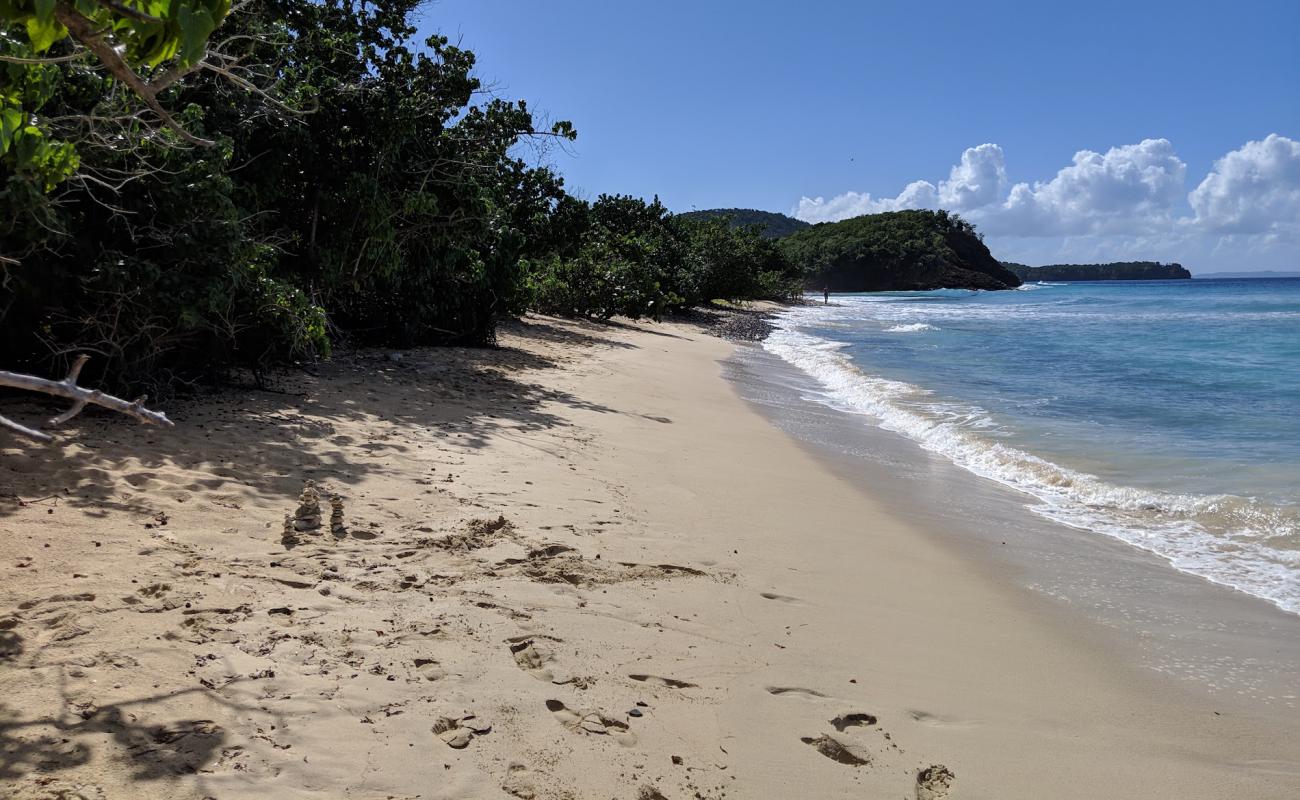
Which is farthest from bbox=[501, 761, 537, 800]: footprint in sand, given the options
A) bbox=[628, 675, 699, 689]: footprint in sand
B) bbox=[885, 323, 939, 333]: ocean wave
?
bbox=[885, 323, 939, 333]: ocean wave

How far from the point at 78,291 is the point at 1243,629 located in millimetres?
7962

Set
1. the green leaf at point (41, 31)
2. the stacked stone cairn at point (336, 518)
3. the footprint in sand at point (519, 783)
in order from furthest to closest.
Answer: the stacked stone cairn at point (336, 518) < the footprint in sand at point (519, 783) < the green leaf at point (41, 31)

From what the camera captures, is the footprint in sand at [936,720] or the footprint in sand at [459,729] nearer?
the footprint in sand at [459,729]

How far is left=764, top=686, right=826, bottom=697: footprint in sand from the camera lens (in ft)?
10.7

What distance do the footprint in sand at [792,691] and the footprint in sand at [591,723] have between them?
694mm

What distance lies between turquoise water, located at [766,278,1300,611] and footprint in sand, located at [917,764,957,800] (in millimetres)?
3313

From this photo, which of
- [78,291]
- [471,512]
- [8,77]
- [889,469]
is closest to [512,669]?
[471,512]

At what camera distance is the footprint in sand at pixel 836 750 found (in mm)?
2857

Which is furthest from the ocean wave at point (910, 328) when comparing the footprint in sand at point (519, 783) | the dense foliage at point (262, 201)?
the footprint in sand at point (519, 783)

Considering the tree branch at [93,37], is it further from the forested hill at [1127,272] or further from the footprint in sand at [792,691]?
the forested hill at [1127,272]

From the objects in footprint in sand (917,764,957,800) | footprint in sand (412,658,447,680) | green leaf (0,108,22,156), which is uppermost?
green leaf (0,108,22,156)

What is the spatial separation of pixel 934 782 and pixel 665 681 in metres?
1.03

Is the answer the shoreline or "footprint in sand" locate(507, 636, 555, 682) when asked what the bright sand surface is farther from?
the shoreline

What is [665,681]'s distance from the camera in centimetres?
322
